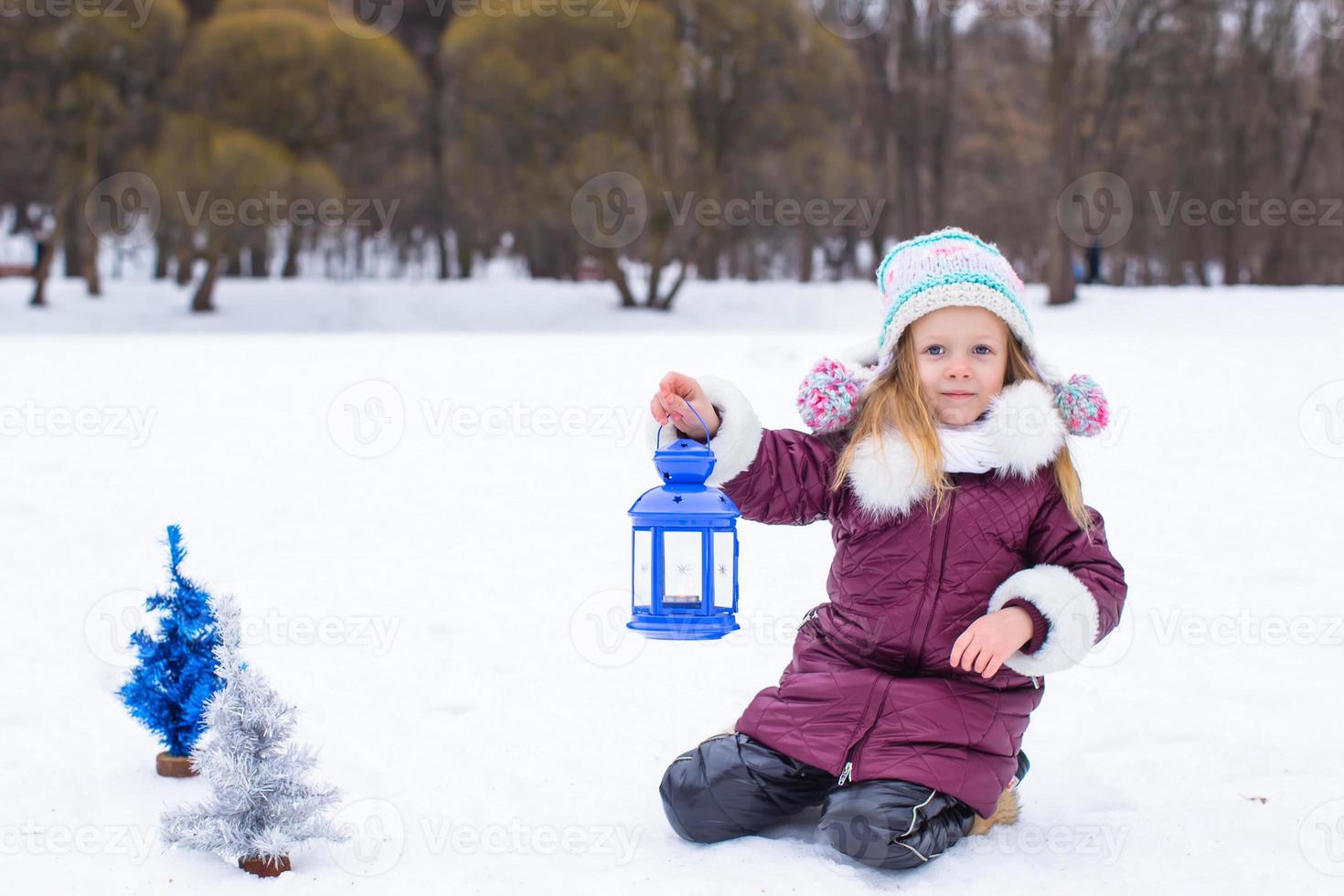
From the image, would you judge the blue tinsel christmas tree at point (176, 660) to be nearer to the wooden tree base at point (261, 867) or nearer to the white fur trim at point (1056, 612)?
the wooden tree base at point (261, 867)

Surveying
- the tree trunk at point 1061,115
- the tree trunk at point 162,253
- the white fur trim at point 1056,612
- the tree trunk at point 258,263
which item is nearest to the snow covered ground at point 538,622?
the white fur trim at point 1056,612

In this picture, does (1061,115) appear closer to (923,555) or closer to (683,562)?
(683,562)

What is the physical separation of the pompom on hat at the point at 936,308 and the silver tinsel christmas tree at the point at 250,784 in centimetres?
133

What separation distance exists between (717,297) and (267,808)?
18424mm

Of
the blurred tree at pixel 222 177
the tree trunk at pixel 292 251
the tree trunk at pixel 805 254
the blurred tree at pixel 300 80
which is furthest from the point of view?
the tree trunk at pixel 805 254

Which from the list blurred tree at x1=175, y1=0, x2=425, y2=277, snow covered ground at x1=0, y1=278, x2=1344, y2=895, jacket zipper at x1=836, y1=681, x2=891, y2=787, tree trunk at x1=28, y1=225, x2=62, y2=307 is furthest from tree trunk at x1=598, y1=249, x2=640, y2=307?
jacket zipper at x1=836, y1=681, x2=891, y2=787

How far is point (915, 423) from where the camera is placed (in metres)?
2.79

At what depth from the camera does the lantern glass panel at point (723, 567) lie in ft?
10.2

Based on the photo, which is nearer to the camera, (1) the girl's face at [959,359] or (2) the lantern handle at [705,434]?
(2) the lantern handle at [705,434]

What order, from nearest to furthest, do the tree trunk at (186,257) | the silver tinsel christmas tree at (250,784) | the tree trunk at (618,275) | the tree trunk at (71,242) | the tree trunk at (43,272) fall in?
1. the silver tinsel christmas tree at (250,784)
2. the tree trunk at (43,272)
3. the tree trunk at (618,275)
4. the tree trunk at (186,257)
5. the tree trunk at (71,242)

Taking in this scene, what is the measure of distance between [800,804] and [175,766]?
5.13ft

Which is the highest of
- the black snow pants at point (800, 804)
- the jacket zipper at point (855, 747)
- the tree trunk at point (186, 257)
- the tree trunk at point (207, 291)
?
the tree trunk at point (186, 257)

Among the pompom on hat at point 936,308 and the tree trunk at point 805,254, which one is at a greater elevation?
the tree trunk at point 805,254

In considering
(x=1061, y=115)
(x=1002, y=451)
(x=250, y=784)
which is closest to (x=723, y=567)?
(x=1002, y=451)
